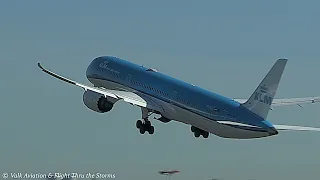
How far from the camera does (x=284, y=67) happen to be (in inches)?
4924

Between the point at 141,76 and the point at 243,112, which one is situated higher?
the point at 141,76

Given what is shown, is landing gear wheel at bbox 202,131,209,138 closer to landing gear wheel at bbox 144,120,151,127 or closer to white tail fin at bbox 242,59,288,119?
landing gear wheel at bbox 144,120,151,127

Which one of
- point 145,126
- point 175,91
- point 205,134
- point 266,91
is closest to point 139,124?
point 145,126

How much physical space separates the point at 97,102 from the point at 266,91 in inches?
894

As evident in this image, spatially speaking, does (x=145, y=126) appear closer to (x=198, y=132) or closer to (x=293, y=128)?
(x=198, y=132)

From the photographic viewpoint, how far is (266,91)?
12650 cm

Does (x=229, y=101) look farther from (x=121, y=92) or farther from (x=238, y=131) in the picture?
(x=121, y=92)

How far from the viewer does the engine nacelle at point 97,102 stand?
14275cm

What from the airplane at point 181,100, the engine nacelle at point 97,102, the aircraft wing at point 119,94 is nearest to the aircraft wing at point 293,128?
the airplane at point 181,100

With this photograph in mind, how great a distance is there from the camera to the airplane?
4993 inches

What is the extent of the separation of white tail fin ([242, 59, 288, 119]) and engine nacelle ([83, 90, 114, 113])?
65.9 ft

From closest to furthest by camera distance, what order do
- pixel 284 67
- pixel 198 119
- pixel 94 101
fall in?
pixel 284 67 → pixel 198 119 → pixel 94 101

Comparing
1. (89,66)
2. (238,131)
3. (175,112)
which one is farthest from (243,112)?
(89,66)

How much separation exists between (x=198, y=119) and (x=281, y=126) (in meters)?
9.75
